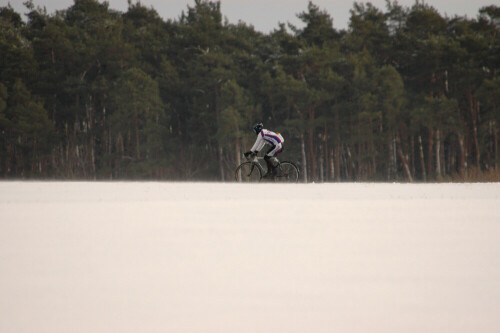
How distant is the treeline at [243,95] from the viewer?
2002 inches

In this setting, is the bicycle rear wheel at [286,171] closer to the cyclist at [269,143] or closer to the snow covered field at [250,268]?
the cyclist at [269,143]

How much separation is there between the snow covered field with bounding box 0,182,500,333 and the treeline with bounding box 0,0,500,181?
38.7 meters

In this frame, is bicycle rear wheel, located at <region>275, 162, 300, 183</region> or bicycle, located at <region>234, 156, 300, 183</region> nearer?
bicycle, located at <region>234, 156, 300, 183</region>

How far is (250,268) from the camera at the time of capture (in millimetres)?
6754

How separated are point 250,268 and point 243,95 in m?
48.5

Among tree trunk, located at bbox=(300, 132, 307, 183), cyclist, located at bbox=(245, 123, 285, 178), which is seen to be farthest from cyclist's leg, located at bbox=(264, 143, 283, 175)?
tree trunk, located at bbox=(300, 132, 307, 183)

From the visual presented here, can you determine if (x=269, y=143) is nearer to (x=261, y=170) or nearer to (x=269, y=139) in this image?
(x=269, y=139)

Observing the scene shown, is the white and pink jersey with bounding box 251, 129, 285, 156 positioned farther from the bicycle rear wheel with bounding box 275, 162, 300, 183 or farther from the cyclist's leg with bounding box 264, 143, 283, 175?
the bicycle rear wheel with bounding box 275, 162, 300, 183

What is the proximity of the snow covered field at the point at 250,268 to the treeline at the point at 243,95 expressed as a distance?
38669 millimetres

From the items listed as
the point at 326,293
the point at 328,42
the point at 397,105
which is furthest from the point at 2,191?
the point at 328,42

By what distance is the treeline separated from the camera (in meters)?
50.8

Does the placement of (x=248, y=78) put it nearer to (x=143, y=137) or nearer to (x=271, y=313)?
(x=143, y=137)

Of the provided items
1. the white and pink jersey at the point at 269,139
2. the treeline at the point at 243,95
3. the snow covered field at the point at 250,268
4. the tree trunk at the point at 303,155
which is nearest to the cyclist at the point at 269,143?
the white and pink jersey at the point at 269,139

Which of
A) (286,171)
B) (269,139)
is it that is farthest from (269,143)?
(286,171)
